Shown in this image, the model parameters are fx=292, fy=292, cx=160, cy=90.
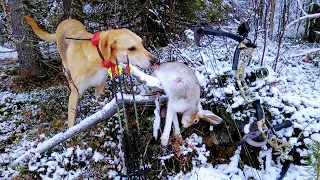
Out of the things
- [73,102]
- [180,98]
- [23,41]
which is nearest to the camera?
[180,98]

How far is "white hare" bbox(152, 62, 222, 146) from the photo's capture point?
3.12 m

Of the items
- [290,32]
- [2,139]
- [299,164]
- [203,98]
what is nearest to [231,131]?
[203,98]

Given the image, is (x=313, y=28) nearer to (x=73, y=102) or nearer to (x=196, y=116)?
(x=196, y=116)

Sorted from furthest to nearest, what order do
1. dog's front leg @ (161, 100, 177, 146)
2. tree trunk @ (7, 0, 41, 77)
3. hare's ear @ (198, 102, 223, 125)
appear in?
tree trunk @ (7, 0, 41, 77) < hare's ear @ (198, 102, 223, 125) < dog's front leg @ (161, 100, 177, 146)

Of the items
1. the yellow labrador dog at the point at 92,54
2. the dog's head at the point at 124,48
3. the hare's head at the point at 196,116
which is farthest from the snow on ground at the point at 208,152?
the dog's head at the point at 124,48

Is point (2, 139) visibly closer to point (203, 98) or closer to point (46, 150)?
point (46, 150)

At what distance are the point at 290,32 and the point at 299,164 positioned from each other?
22.2ft

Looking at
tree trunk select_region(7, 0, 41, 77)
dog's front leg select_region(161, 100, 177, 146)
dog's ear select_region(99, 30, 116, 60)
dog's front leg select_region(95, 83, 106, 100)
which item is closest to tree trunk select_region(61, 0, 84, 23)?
tree trunk select_region(7, 0, 41, 77)

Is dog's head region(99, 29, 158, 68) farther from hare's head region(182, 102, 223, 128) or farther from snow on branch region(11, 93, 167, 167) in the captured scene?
hare's head region(182, 102, 223, 128)

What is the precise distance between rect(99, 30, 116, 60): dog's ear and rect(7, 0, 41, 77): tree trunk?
2400 mm

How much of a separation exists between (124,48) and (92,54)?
0.49 metres

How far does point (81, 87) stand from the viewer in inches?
151

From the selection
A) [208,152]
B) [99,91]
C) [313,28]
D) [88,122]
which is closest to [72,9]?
[99,91]

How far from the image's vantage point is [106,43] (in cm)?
343
